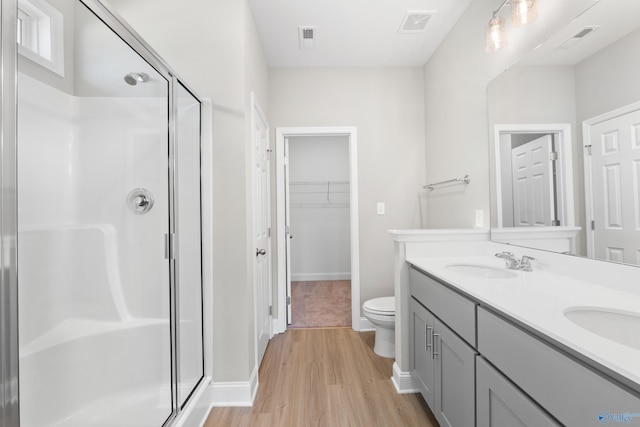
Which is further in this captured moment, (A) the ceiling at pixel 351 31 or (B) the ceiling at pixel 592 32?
(A) the ceiling at pixel 351 31

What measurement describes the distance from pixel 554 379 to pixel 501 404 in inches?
11.4

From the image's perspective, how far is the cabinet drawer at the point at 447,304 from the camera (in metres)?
1.13

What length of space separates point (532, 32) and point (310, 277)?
4.19 meters

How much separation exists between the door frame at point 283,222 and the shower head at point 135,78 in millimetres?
1417

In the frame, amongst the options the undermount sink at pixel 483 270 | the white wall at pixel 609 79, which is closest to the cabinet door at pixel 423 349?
the undermount sink at pixel 483 270

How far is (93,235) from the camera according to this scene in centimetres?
149

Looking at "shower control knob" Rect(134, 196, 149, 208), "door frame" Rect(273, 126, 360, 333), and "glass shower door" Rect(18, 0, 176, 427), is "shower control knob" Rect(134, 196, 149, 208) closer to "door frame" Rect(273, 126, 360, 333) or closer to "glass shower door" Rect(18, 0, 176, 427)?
"glass shower door" Rect(18, 0, 176, 427)

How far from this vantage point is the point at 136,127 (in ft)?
5.08

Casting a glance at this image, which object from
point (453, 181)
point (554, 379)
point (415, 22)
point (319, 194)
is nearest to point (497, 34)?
point (415, 22)

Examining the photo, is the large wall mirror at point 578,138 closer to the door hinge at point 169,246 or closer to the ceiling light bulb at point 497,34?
the ceiling light bulb at point 497,34

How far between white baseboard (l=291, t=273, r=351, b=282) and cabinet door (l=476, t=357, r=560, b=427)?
12.8ft

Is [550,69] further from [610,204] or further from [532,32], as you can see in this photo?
[610,204]

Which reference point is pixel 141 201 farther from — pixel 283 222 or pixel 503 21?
pixel 503 21

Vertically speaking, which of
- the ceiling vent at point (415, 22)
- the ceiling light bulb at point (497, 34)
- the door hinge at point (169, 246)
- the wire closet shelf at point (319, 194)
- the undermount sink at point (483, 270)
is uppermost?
the ceiling vent at point (415, 22)
